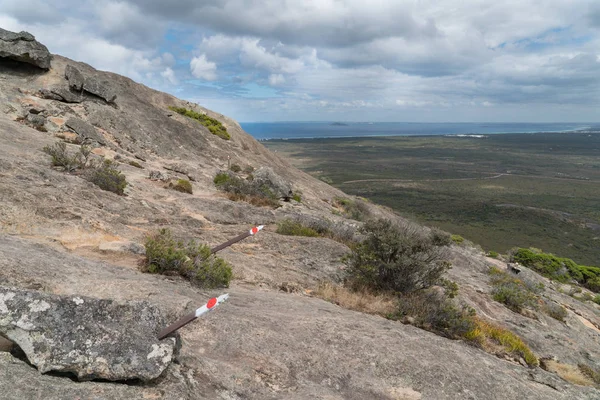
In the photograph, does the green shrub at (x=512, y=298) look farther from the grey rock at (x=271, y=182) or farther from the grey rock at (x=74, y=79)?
the grey rock at (x=74, y=79)

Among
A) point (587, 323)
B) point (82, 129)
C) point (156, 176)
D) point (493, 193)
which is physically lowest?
point (493, 193)

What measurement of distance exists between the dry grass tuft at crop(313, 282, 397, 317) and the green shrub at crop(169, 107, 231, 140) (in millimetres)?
27799

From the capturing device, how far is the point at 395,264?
9.59 m

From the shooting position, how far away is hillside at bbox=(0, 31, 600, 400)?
4.59 meters

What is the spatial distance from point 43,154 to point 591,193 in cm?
11887

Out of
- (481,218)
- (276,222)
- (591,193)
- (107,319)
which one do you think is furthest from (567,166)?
(107,319)

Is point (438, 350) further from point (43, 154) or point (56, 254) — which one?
point (43, 154)

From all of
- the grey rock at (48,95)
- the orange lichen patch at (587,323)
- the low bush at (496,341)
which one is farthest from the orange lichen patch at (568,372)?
the grey rock at (48,95)

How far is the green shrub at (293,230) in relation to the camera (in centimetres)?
1295

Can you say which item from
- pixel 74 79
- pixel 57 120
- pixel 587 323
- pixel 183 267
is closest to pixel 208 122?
pixel 74 79

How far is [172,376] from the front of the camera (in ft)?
13.9

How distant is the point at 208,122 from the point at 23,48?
1548 cm

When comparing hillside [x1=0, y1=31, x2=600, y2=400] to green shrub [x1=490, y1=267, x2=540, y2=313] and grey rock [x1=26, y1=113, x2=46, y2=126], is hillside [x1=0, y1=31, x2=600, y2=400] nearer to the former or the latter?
green shrub [x1=490, y1=267, x2=540, y2=313]

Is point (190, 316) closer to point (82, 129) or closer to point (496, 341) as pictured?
point (496, 341)
